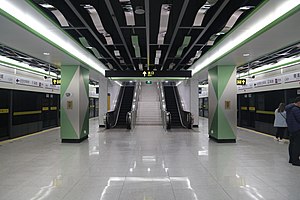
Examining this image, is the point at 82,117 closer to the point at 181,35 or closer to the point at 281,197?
the point at 181,35

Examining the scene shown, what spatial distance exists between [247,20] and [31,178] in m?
4.95

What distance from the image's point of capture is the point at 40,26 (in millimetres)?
4648

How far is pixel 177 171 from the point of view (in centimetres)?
446

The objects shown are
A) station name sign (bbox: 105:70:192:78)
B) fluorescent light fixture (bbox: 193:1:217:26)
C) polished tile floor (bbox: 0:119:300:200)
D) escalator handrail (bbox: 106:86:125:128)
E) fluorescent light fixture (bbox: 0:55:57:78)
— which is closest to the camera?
polished tile floor (bbox: 0:119:300:200)

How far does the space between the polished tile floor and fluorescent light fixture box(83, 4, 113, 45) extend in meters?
3.03

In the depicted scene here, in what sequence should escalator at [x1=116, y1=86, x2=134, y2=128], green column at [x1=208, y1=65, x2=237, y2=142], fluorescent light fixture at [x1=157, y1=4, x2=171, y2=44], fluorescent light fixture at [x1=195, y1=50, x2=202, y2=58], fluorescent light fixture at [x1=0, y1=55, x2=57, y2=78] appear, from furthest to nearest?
1. escalator at [x1=116, y1=86, x2=134, y2=128]
2. fluorescent light fixture at [x1=0, y1=55, x2=57, y2=78]
3. green column at [x1=208, y1=65, x2=237, y2=142]
4. fluorescent light fixture at [x1=195, y1=50, x2=202, y2=58]
5. fluorescent light fixture at [x1=157, y1=4, x2=171, y2=44]

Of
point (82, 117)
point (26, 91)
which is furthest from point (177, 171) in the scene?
point (26, 91)

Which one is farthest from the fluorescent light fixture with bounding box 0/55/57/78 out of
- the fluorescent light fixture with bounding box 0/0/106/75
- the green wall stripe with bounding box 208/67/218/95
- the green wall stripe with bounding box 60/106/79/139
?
the green wall stripe with bounding box 208/67/218/95

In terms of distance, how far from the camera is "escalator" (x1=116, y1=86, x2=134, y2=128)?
45.3 feet

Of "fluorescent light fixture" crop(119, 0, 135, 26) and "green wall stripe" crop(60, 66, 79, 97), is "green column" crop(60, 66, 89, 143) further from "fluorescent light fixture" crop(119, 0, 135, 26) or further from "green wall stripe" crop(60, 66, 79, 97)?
"fluorescent light fixture" crop(119, 0, 135, 26)

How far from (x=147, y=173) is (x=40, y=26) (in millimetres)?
3622

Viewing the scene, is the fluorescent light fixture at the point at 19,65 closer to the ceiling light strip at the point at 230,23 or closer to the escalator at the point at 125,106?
the escalator at the point at 125,106

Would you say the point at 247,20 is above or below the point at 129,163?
above

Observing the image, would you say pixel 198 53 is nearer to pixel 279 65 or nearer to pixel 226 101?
pixel 226 101
